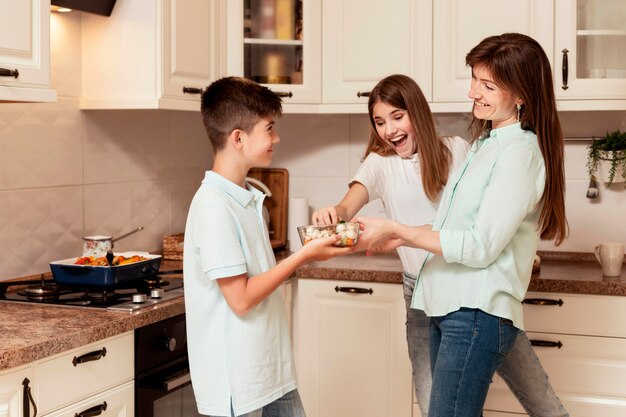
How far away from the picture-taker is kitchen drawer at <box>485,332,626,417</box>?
283 centimetres

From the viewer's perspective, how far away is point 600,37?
9.92ft

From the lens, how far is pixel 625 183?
130 inches

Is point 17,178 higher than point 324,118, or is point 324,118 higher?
point 324,118

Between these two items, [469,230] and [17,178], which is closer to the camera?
[469,230]

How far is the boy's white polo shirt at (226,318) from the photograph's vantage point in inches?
75.0

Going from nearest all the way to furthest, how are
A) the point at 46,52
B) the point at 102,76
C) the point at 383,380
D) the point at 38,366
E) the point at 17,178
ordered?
the point at 38,366, the point at 46,52, the point at 17,178, the point at 102,76, the point at 383,380

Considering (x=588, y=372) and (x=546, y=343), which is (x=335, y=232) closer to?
(x=546, y=343)

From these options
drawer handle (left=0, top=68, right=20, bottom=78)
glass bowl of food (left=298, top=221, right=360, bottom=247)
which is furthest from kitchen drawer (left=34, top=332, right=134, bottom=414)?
drawer handle (left=0, top=68, right=20, bottom=78)

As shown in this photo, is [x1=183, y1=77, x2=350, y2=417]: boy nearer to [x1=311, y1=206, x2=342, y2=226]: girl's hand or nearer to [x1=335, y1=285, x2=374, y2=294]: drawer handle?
[x1=311, y1=206, x2=342, y2=226]: girl's hand

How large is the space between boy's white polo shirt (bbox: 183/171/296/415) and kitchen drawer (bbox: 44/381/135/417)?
304 millimetres

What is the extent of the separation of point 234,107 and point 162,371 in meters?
0.81

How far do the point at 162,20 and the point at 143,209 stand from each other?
30.5 inches

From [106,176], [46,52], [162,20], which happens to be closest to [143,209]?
[106,176]

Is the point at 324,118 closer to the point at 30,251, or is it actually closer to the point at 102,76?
the point at 102,76
